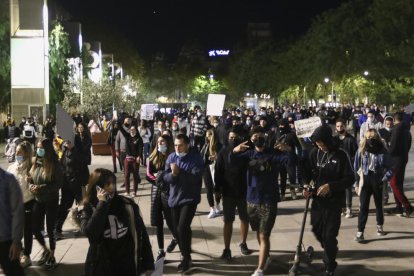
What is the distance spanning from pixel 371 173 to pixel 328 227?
2.19 meters

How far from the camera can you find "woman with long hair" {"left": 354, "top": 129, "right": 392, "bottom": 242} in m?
8.66

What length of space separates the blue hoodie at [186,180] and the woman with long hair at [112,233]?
2647 mm

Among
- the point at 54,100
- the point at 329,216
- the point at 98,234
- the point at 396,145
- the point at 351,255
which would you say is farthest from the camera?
the point at 54,100

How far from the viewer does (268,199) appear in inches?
273

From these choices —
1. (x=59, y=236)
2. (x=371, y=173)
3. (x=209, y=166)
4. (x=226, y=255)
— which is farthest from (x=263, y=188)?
(x=209, y=166)

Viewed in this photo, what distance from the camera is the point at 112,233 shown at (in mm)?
4422

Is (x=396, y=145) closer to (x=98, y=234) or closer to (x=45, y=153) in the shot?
(x=45, y=153)

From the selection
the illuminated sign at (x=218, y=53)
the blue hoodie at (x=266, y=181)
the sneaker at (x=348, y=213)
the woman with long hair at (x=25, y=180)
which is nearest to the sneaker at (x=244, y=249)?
the blue hoodie at (x=266, y=181)

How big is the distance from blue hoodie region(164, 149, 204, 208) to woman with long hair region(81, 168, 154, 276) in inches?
104

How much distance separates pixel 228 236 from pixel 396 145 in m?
4.45

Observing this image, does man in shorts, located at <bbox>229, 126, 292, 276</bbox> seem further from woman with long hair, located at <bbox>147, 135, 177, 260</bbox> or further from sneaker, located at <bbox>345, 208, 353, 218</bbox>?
sneaker, located at <bbox>345, 208, 353, 218</bbox>

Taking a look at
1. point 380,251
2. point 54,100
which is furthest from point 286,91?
point 380,251

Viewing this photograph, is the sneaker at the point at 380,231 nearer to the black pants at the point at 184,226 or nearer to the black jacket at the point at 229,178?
the black jacket at the point at 229,178

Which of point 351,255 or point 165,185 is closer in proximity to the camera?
point 165,185
